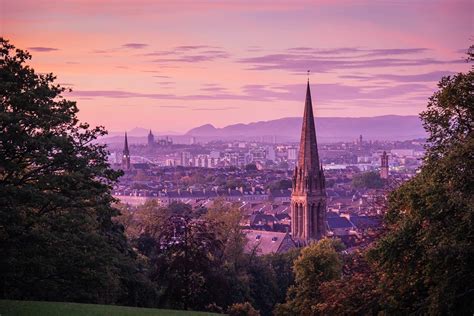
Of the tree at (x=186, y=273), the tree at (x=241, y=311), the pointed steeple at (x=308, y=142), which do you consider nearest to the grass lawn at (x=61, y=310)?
the tree at (x=241, y=311)

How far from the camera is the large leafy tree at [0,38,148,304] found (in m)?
19.4

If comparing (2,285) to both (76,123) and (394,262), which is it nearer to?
(76,123)

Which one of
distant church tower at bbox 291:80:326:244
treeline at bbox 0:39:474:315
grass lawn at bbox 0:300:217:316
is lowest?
distant church tower at bbox 291:80:326:244

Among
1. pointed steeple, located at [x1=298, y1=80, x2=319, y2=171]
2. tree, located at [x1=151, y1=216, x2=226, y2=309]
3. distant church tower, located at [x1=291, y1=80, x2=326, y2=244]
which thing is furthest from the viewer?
distant church tower, located at [x1=291, y1=80, x2=326, y2=244]

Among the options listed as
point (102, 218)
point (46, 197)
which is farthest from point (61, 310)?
point (102, 218)

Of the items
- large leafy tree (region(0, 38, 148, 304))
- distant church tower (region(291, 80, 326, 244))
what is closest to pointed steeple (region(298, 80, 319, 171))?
distant church tower (region(291, 80, 326, 244))

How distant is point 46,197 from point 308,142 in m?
60.3

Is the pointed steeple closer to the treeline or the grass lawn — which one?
the treeline

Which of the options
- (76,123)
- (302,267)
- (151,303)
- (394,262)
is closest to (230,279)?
(302,267)

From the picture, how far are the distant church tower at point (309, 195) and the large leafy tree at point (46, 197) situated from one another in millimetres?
59091

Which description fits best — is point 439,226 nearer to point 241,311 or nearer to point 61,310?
point 61,310

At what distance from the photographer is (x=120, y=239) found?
1104 inches

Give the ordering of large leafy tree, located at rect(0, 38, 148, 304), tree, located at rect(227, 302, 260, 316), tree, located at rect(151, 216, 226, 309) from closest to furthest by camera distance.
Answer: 1. large leafy tree, located at rect(0, 38, 148, 304)
2. tree, located at rect(227, 302, 260, 316)
3. tree, located at rect(151, 216, 226, 309)

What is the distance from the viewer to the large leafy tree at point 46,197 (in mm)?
19391
